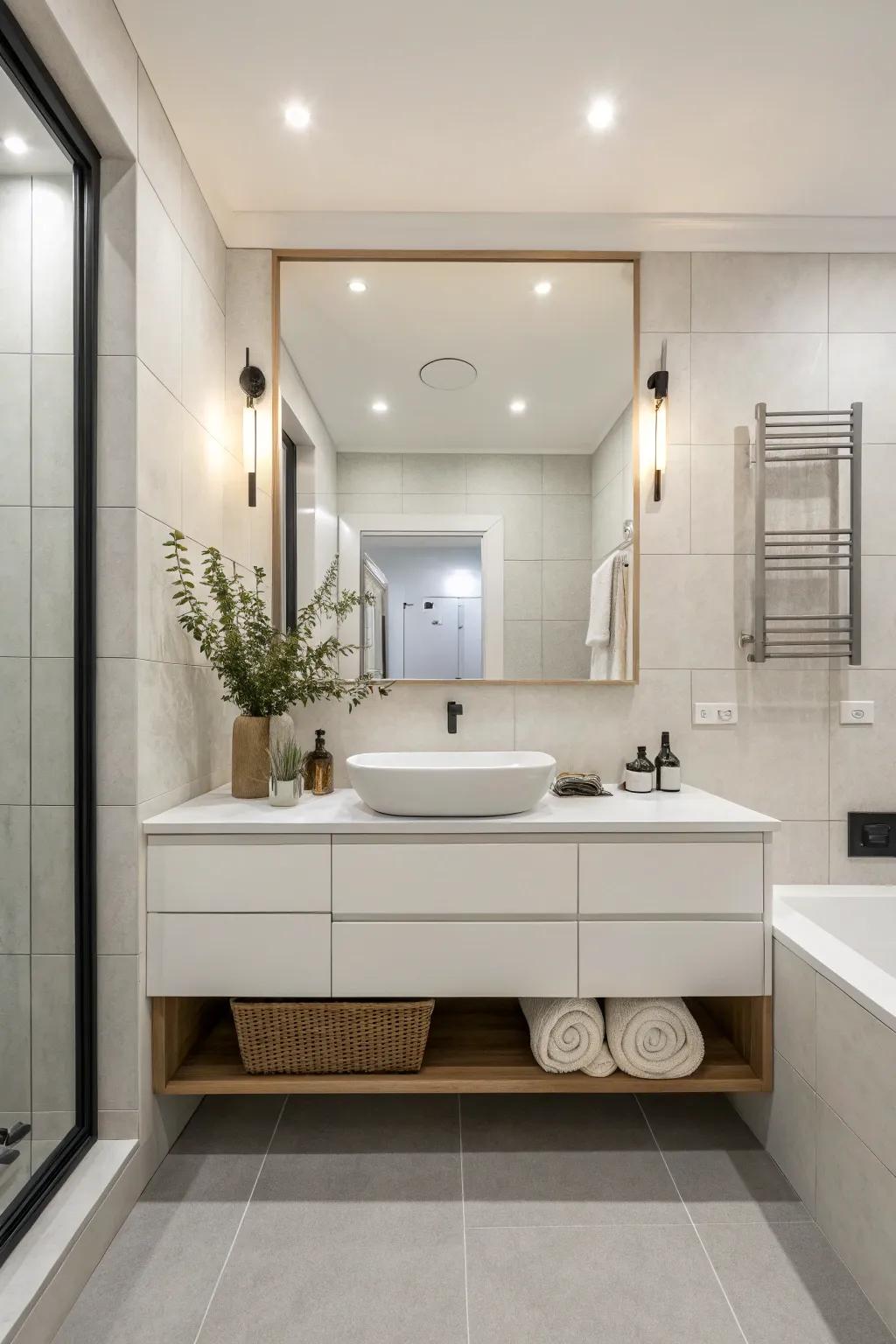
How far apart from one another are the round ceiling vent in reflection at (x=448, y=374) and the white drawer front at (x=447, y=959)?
64.1 inches

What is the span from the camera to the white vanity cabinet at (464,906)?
1719mm

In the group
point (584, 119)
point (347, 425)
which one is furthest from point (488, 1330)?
point (584, 119)

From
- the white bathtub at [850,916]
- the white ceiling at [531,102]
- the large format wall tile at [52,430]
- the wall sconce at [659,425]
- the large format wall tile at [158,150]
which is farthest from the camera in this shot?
the wall sconce at [659,425]

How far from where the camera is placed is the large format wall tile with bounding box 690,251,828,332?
2.31 metres

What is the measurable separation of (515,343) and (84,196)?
4.08ft

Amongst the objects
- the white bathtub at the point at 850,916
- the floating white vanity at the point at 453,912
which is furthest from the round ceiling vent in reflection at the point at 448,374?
the white bathtub at the point at 850,916

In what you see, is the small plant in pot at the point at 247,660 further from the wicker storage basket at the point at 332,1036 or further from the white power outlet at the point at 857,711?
the white power outlet at the point at 857,711

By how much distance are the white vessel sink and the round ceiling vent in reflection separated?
49.7 inches

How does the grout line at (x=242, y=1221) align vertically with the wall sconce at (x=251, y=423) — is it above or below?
below

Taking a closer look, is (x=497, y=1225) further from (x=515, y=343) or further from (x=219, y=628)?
(x=515, y=343)

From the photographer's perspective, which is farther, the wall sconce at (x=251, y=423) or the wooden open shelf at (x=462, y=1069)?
the wall sconce at (x=251, y=423)

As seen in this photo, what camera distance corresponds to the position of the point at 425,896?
1.74m

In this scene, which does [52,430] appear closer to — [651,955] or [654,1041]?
[651,955]

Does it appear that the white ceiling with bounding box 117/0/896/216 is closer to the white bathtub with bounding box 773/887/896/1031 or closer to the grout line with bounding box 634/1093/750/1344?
the white bathtub with bounding box 773/887/896/1031
